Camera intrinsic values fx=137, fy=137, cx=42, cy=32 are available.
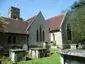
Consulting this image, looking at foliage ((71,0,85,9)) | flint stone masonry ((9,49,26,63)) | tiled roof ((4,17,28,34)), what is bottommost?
flint stone masonry ((9,49,26,63))

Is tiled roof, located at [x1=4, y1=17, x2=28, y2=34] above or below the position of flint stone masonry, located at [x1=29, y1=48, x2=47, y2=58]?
above

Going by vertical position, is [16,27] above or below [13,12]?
below

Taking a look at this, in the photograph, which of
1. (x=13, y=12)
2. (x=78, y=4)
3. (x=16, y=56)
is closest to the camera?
(x=16, y=56)

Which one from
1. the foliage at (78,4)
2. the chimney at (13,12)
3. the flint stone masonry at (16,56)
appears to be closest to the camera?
the flint stone masonry at (16,56)

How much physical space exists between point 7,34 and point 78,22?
43.3 feet

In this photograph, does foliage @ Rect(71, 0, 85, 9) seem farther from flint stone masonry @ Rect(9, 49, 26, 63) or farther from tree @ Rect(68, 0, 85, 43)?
flint stone masonry @ Rect(9, 49, 26, 63)

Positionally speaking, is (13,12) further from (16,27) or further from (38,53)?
(38,53)

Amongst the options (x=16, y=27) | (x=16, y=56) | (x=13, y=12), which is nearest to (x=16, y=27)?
(x=16, y=27)

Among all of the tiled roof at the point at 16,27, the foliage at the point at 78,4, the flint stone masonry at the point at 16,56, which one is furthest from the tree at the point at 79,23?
the flint stone masonry at the point at 16,56

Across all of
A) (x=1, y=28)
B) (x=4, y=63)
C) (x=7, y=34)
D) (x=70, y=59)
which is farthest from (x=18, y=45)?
(x=70, y=59)

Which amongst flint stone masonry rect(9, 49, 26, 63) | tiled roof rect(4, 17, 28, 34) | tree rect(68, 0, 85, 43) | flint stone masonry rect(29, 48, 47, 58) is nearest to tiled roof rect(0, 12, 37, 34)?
tiled roof rect(4, 17, 28, 34)

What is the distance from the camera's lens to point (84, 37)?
2459 centimetres

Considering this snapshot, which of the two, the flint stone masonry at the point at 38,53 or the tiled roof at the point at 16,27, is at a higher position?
the tiled roof at the point at 16,27

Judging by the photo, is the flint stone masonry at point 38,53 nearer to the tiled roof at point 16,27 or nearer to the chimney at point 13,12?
the tiled roof at point 16,27
